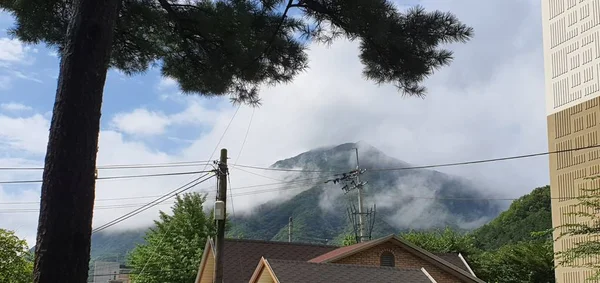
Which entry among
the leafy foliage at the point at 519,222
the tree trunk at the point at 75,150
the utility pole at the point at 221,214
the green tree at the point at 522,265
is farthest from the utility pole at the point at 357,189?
the tree trunk at the point at 75,150

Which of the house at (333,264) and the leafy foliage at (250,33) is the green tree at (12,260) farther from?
the leafy foliage at (250,33)

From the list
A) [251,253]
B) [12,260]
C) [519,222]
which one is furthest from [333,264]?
[519,222]

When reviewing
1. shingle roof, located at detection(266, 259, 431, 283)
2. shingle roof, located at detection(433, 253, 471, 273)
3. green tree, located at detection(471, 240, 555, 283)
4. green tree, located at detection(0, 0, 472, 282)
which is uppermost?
green tree, located at detection(0, 0, 472, 282)

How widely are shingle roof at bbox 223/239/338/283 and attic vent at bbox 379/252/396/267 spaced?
9.39 ft

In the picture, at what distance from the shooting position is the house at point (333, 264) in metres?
18.8

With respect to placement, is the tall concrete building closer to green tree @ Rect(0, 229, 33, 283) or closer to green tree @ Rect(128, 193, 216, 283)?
green tree @ Rect(128, 193, 216, 283)

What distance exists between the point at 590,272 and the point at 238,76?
22953 millimetres

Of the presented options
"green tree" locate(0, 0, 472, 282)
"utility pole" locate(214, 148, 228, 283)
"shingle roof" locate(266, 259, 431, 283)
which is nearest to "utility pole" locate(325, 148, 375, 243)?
"shingle roof" locate(266, 259, 431, 283)

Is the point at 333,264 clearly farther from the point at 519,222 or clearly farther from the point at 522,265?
the point at 519,222

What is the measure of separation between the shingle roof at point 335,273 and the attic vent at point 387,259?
3.16 m

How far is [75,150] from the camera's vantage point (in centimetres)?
399

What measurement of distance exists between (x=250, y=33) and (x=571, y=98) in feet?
81.9

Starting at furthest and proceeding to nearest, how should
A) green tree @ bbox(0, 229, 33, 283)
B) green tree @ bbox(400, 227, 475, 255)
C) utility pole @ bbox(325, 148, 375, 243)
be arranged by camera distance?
green tree @ bbox(400, 227, 475, 255) < utility pole @ bbox(325, 148, 375, 243) < green tree @ bbox(0, 229, 33, 283)

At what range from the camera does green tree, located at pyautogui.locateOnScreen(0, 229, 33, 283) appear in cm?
1636
